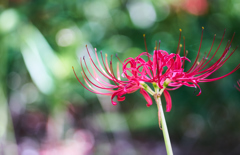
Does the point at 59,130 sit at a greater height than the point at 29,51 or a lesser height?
lesser

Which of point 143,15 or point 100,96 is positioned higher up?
point 143,15

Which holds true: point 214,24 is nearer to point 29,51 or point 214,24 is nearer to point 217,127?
point 217,127

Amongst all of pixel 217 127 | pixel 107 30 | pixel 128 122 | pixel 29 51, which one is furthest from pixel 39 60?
pixel 217 127

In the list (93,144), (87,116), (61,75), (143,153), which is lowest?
(143,153)

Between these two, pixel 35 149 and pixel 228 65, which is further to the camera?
pixel 35 149

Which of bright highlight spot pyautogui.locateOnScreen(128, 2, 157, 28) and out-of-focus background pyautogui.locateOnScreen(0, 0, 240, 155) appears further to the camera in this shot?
bright highlight spot pyautogui.locateOnScreen(128, 2, 157, 28)

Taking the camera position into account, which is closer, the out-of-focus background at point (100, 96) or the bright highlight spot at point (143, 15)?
the out-of-focus background at point (100, 96)

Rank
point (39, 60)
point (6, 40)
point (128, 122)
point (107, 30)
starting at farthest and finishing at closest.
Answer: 1. point (128, 122)
2. point (107, 30)
3. point (6, 40)
4. point (39, 60)

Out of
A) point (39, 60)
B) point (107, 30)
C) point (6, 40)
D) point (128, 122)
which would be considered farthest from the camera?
point (128, 122)
